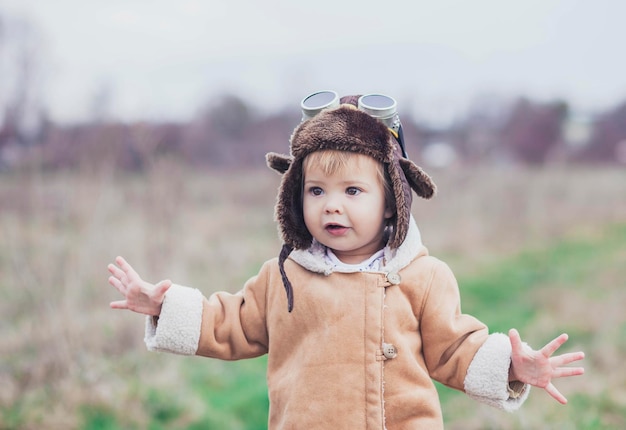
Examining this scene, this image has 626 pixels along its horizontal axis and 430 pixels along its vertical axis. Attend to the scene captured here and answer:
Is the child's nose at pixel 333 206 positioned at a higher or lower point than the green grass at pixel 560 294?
higher

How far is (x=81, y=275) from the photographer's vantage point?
17.4ft

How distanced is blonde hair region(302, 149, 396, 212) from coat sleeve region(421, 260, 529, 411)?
29cm

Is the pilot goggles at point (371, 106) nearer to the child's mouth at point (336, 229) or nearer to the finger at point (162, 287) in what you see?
the child's mouth at point (336, 229)

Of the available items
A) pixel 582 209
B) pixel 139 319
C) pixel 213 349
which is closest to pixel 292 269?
pixel 213 349

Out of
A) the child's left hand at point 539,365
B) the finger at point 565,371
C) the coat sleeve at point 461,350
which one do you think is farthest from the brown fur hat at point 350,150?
the finger at point 565,371

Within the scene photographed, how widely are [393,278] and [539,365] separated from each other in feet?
1.72

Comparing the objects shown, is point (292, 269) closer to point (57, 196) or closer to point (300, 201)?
point (300, 201)

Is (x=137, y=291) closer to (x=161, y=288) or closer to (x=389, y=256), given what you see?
(x=161, y=288)

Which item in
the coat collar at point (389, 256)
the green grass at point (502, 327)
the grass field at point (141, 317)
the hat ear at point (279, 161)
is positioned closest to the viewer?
the coat collar at point (389, 256)

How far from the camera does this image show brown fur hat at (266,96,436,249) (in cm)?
225

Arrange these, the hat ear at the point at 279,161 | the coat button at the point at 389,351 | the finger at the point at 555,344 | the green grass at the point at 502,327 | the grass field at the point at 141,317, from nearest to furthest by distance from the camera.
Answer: the finger at the point at 555,344 → the coat button at the point at 389,351 → the hat ear at the point at 279,161 → the grass field at the point at 141,317 → the green grass at the point at 502,327

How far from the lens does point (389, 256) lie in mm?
2350

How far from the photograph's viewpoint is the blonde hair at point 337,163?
7.39ft

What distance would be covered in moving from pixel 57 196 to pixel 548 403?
158 inches
